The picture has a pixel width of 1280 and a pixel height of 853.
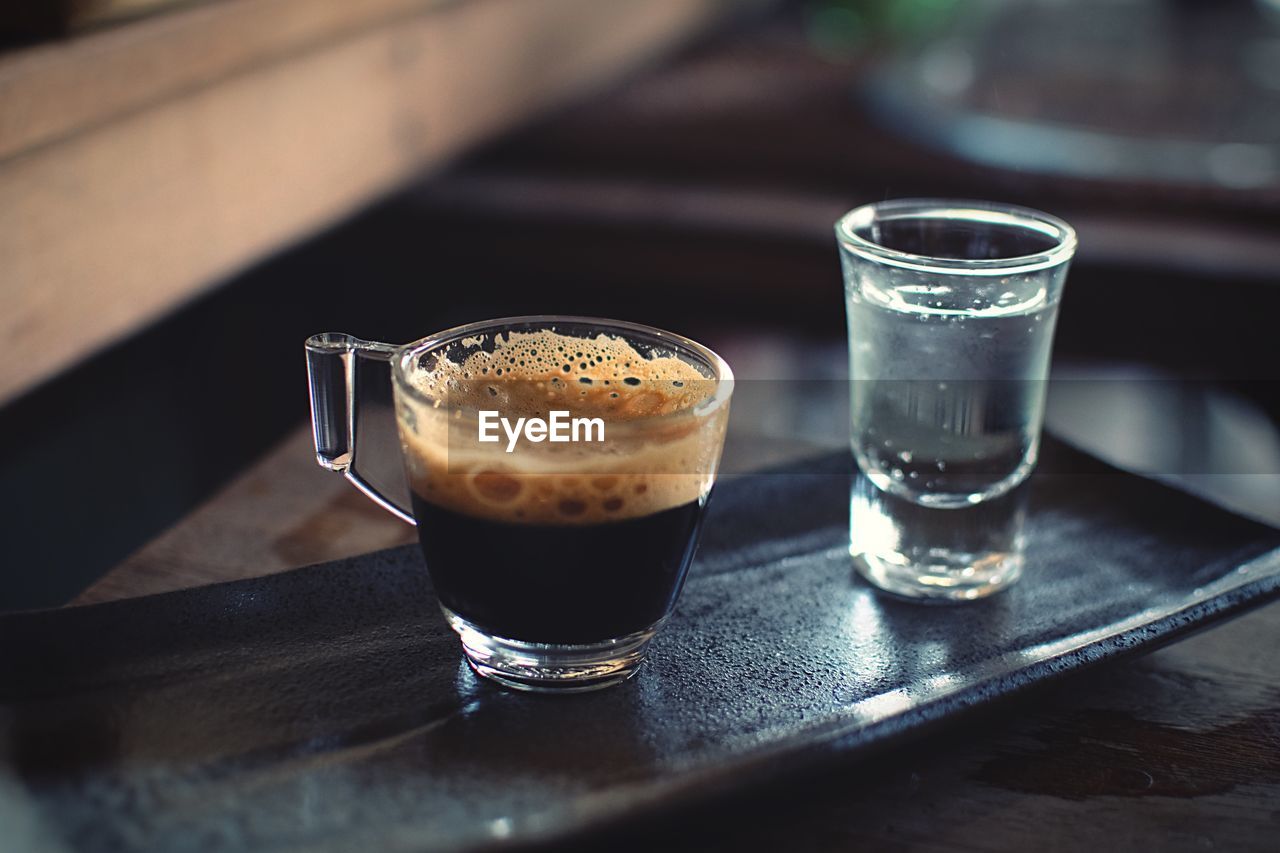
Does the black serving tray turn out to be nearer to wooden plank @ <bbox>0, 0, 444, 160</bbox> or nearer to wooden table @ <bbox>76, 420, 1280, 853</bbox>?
wooden table @ <bbox>76, 420, 1280, 853</bbox>

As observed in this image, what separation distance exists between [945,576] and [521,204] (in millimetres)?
1247

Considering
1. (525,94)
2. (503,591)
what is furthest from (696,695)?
(525,94)

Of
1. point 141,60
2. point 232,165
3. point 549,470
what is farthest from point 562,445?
point 232,165

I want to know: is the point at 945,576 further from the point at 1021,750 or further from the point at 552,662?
the point at 552,662

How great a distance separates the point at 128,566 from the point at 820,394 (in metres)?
1.89

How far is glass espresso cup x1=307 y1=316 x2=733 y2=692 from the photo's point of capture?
585mm

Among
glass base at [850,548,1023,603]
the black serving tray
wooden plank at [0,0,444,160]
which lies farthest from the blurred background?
glass base at [850,548,1023,603]

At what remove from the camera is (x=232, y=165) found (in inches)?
52.5

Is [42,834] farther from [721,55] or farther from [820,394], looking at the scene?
[721,55]

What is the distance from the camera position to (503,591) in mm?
609

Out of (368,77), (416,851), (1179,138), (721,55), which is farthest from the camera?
(721,55)

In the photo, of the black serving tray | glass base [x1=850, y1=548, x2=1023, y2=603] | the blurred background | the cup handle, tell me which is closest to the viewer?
the black serving tray

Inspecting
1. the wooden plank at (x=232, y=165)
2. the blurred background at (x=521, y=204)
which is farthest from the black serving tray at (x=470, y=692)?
the wooden plank at (x=232, y=165)

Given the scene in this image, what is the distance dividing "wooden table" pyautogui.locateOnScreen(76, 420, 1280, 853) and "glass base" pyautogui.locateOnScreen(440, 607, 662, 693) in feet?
0.33
